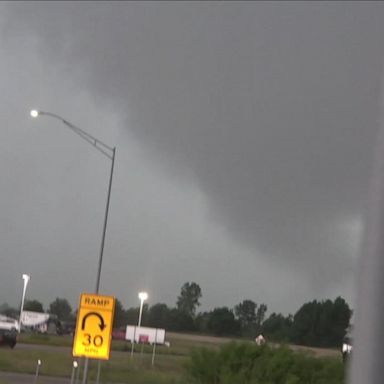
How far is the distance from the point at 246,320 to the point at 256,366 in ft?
187

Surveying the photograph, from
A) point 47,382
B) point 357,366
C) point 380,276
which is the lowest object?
point 47,382

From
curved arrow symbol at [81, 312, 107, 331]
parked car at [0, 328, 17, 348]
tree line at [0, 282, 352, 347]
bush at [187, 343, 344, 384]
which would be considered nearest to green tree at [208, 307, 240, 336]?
tree line at [0, 282, 352, 347]

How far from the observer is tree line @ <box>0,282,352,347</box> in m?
57.0

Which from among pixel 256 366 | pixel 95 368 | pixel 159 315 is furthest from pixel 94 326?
pixel 159 315

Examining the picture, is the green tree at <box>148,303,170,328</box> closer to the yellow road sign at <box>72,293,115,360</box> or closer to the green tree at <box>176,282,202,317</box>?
the green tree at <box>176,282,202,317</box>

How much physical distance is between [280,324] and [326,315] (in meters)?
16.9

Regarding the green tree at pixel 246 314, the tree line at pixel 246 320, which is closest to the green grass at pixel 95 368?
the tree line at pixel 246 320

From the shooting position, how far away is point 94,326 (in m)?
18.1

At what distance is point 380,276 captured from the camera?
10.0ft

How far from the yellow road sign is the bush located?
657 centimetres

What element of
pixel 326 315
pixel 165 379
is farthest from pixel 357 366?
pixel 326 315

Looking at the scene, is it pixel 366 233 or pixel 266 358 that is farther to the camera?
pixel 266 358

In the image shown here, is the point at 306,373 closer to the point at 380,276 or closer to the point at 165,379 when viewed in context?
the point at 165,379

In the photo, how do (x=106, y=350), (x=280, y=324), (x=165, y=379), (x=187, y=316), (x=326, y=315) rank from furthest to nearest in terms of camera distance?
1. (x=187, y=316)
2. (x=280, y=324)
3. (x=326, y=315)
4. (x=165, y=379)
5. (x=106, y=350)
